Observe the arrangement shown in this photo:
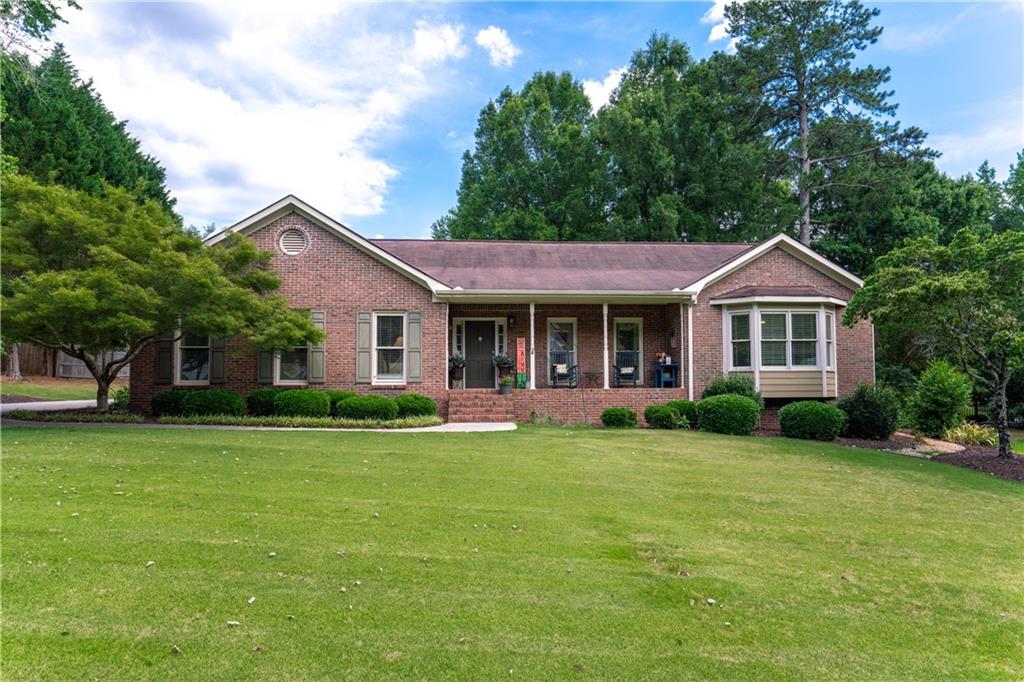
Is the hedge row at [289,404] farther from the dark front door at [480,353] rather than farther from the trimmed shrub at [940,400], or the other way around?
the trimmed shrub at [940,400]

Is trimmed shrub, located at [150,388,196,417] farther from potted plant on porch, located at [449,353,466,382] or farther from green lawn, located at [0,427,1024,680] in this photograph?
potted plant on porch, located at [449,353,466,382]

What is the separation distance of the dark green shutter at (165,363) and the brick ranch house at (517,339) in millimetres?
27

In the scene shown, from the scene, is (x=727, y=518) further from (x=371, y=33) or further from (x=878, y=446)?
(x=371, y=33)

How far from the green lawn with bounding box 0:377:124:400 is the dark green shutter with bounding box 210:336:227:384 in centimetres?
1056

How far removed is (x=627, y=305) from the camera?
17.6 meters

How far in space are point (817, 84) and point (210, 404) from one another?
101ft

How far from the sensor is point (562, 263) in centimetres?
1894

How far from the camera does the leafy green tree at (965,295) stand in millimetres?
10578

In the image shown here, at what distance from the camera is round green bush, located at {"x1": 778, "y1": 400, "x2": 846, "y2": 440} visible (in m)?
13.3

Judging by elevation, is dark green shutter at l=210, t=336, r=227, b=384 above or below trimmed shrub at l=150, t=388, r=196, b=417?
above

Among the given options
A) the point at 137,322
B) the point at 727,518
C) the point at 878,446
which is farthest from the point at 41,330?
the point at 878,446

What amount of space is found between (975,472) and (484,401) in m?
10.2

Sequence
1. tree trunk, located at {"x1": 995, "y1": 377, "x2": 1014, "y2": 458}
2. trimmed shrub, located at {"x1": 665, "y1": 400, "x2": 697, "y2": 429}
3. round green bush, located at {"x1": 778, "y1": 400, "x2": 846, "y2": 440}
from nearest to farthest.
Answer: tree trunk, located at {"x1": 995, "y1": 377, "x2": 1014, "y2": 458} → round green bush, located at {"x1": 778, "y1": 400, "x2": 846, "y2": 440} → trimmed shrub, located at {"x1": 665, "y1": 400, "x2": 697, "y2": 429}

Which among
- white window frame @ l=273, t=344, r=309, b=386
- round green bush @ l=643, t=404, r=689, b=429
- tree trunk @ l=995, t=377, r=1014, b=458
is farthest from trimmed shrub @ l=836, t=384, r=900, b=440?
white window frame @ l=273, t=344, r=309, b=386
